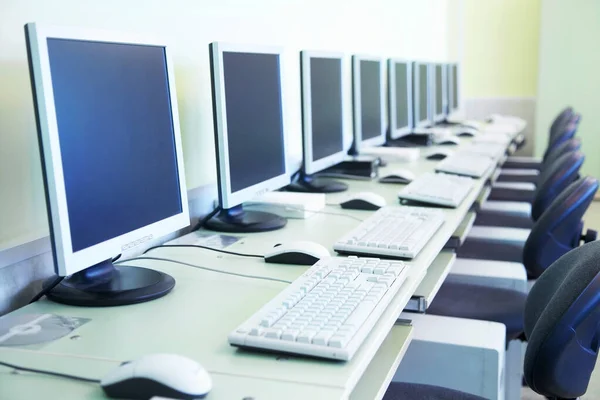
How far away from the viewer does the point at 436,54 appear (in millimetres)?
6332

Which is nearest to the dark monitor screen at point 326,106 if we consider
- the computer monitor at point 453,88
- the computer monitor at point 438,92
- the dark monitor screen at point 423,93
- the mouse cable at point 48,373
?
the mouse cable at point 48,373

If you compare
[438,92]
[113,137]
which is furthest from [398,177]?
[438,92]

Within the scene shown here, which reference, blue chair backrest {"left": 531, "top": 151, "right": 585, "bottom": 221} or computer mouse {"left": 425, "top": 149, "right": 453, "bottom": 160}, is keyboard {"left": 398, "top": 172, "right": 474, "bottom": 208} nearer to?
blue chair backrest {"left": 531, "top": 151, "right": 585, "bottom": 221}

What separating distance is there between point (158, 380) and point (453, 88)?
16.6 feet

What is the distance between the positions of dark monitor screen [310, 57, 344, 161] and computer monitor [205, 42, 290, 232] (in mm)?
294

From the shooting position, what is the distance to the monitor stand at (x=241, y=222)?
1.86 metres

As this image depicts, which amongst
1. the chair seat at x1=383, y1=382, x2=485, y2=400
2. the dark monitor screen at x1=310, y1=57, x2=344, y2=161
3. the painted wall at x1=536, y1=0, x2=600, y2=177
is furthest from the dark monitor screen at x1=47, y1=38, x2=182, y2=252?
the painted wall at x1=536, y1=0, x2=600, y2=177

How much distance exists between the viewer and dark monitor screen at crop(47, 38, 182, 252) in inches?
45.4

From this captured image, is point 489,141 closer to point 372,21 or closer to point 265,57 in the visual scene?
point 372,21

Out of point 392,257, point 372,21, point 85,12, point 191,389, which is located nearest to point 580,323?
point 392,257

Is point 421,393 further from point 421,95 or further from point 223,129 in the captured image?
point 421,95

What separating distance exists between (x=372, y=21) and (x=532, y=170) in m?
1.65

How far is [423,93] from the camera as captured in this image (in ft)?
14.1

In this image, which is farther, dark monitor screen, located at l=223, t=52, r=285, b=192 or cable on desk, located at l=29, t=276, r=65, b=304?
dark monitor screen, located at l=223, t=52, r=285, b=192
